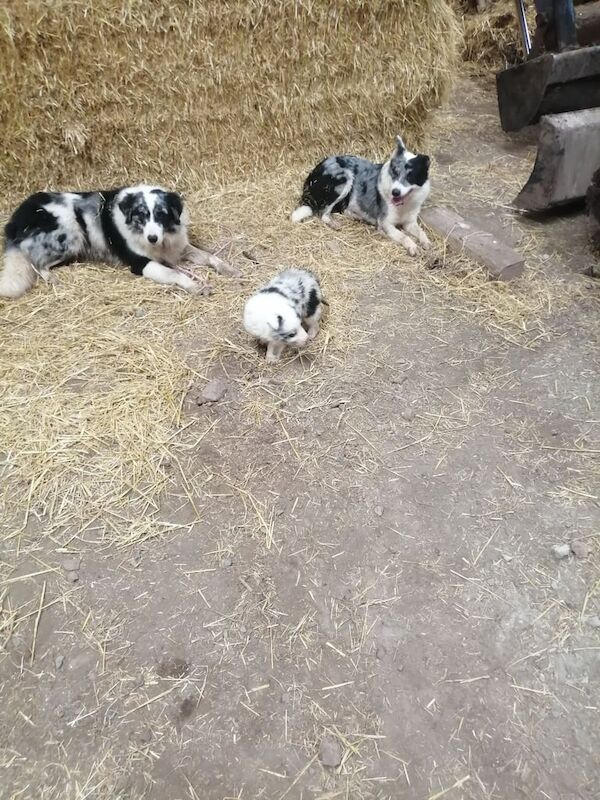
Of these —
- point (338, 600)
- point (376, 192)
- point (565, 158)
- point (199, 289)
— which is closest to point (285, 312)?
point (199, 289)

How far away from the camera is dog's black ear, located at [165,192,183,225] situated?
3973 mm

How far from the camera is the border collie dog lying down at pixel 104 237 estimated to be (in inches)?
157

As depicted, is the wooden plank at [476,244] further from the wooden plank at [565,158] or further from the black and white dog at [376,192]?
the wooden plank at [565,158]

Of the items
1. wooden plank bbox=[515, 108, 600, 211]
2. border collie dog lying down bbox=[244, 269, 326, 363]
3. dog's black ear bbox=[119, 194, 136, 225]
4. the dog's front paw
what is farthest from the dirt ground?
wooden plank bbox=[515, 108, 600, 211]

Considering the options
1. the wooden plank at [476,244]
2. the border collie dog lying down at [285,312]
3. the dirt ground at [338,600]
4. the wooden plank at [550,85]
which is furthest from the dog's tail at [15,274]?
the wooden plank at [550,85]

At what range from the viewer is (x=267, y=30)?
4590 mm

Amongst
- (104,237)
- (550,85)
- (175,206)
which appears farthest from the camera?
(550,85)

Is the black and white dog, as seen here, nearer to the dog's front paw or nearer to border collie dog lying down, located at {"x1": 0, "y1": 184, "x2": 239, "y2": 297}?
border collie dog lying down, located at {"x1": 0, "y1": 184, "x2": 239, "y2": 297}

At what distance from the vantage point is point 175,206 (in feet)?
13.2

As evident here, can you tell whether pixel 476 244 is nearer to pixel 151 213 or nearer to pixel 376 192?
pixel 376 192

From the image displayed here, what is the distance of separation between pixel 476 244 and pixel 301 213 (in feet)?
5.23

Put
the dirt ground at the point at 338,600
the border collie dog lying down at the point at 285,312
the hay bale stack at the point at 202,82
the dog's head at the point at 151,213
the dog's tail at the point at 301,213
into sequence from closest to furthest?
1. the dirt ground at the point at 338,600
2. the border collie dog lying down at the point at 285,312
3. the dog's head at the point at 151,213
4. the hay bale stack at the point at 202,82
5. the dog's tail at the point at 301,213

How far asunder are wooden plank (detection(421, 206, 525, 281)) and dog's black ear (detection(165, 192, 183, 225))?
2.13 metres

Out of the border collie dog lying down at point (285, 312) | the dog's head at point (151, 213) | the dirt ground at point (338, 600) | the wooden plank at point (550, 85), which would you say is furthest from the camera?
the wooden plank at point (550, 85)
